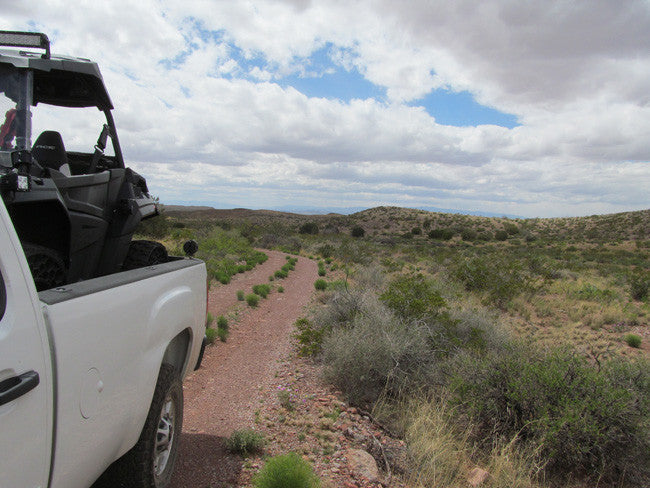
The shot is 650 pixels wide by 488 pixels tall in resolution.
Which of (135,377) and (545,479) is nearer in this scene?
(135,377)

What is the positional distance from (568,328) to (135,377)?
11.7m

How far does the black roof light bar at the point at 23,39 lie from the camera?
287 cm

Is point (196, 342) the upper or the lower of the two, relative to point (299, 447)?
upper

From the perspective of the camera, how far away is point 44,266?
257 centimetres

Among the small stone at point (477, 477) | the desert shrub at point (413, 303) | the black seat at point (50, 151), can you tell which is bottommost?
the small stone at point (477, 477)

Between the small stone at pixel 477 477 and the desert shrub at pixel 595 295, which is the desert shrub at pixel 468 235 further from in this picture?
the small stone at pixel 477 477

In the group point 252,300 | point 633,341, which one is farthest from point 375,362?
point 633,341

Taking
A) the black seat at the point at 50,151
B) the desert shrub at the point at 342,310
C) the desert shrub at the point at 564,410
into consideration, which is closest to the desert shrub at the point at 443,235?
the desert shrub at the point at 342,310

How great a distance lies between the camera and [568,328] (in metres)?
11.2

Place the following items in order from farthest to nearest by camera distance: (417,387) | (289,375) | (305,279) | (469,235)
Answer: (469,235), (305,279), (289,375), (417,387)

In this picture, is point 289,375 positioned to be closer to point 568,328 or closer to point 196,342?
point 196,342

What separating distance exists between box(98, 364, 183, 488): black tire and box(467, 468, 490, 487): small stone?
2668 millimetres

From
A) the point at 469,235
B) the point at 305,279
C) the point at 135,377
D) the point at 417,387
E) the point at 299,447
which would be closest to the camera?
the point at 135,377

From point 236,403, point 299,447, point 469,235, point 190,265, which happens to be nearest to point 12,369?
point 190,265
